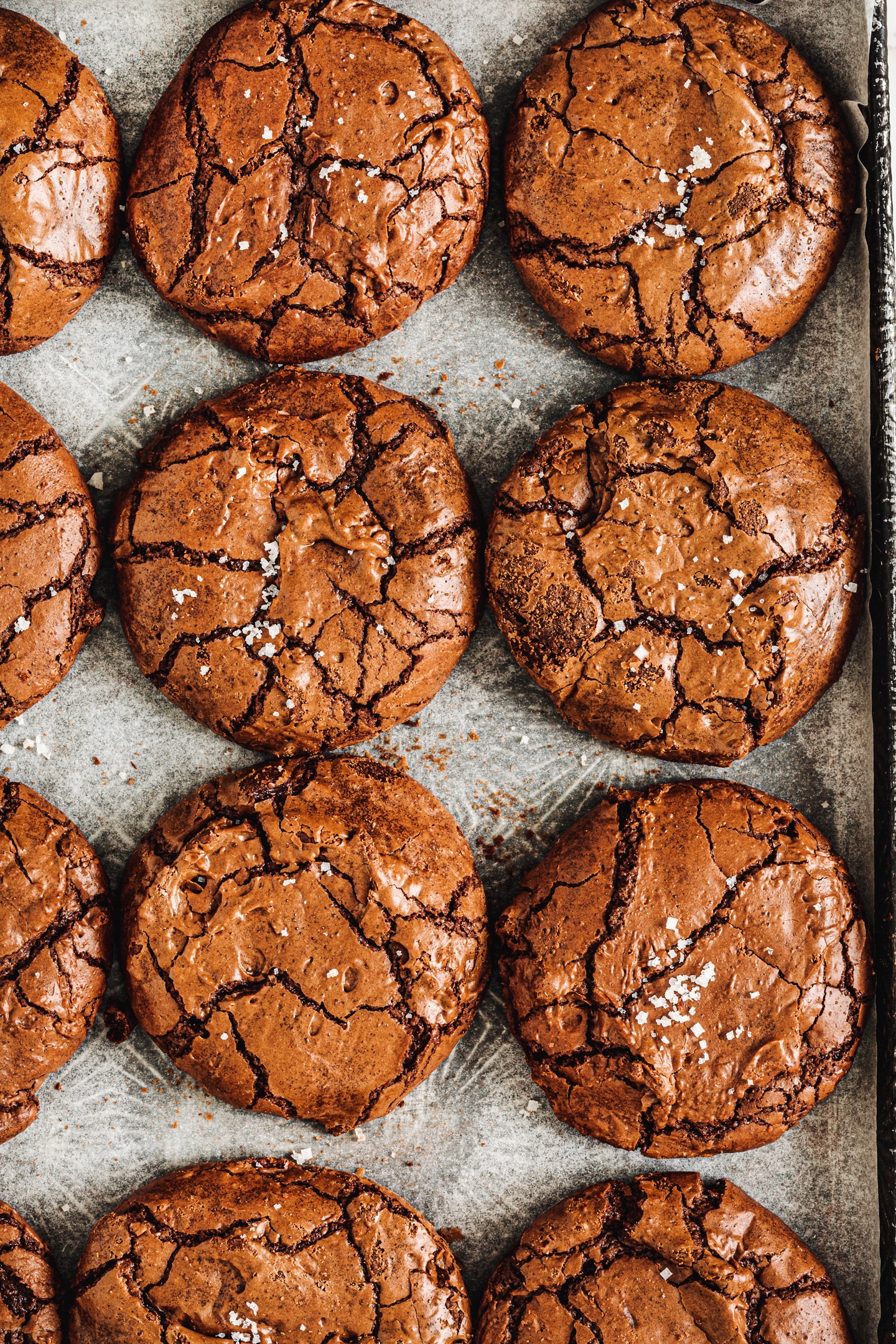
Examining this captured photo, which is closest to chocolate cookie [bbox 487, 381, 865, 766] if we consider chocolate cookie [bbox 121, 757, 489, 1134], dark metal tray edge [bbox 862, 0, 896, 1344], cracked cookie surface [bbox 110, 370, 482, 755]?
dark metal tray edge [bbox 862, 0, 896, 1344]

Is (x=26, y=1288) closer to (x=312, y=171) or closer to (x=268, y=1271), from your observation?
(x=268, y=1271)

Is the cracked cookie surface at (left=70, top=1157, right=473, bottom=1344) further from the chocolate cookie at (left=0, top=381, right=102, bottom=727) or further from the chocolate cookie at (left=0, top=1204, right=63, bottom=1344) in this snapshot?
the chocolate cookie at (left=0, top=381, right=102, bottom=727)

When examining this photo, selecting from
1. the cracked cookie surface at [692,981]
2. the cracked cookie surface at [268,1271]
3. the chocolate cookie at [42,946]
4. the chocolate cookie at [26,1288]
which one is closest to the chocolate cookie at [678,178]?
the cracked cookie surface at [692,981]

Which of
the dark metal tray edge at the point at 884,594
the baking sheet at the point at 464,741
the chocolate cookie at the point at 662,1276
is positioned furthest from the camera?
the baking sheet at the point at 464,741

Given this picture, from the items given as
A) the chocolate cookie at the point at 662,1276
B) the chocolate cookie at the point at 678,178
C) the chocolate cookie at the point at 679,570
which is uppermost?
the chocolate cookie at the point at 678,178

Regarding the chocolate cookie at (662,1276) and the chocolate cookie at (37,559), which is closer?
the chocolate cookie at (662,1276)

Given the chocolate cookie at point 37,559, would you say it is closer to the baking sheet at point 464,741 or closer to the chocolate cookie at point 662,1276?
the baking sheet at point 464,741

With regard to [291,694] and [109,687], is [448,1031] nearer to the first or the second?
[291,694]
